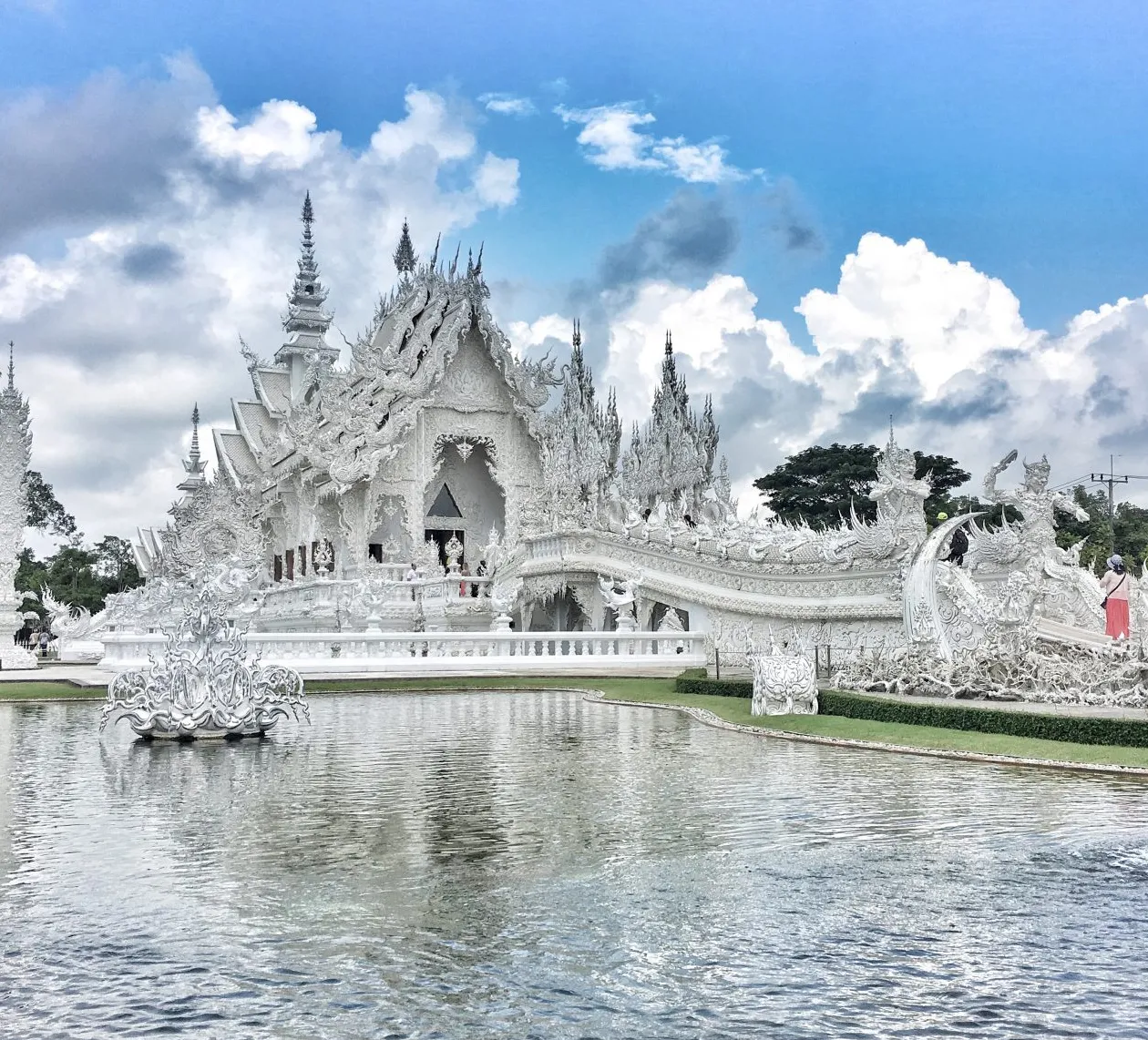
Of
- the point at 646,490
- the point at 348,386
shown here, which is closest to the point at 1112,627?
the point at 348,386

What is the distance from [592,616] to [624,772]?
55.6 feet

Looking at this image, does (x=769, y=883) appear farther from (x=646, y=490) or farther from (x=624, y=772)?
(x=646, y=490)

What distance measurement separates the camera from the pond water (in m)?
4.65

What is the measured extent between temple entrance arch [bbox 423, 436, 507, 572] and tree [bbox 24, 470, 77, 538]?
29.1 m

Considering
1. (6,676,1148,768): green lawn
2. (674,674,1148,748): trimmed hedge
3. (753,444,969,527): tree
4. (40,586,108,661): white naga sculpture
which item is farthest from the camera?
(753,444,969,527): tree

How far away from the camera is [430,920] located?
578 centimetres

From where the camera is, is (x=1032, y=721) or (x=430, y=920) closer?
Result: (x=430, y=920)

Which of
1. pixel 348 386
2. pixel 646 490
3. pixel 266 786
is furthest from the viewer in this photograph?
pixel 646 490

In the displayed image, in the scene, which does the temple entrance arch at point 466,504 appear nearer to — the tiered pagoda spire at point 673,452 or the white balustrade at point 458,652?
the tiered pagoda spire at point 673,452

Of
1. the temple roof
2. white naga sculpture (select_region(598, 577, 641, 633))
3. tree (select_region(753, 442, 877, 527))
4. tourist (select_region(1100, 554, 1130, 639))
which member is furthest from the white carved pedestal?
tree (select_region(753, 442, 877, 527))

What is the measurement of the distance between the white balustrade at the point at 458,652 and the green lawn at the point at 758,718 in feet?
3.42

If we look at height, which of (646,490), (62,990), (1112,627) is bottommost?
(62,990)

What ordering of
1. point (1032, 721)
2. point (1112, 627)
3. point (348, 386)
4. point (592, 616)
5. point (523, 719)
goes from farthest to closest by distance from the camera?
1. point (348, 386)
2. point (592, 616)
3. point (523, 719)
4. point (1112, 627)
5. point (1032, 721)

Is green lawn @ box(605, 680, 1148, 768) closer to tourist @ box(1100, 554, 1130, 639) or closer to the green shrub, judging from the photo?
the green shrub
